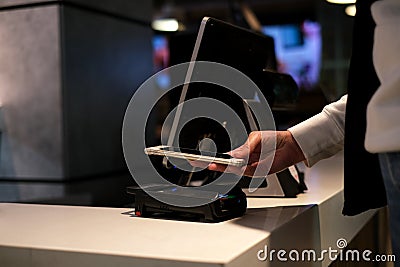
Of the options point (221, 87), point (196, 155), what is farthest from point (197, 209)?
point (221, 87)

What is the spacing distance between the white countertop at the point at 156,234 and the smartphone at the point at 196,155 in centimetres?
11

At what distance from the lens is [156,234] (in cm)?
98

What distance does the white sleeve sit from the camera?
1196 mm

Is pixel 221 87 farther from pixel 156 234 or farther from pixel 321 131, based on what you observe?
pixel 156 234

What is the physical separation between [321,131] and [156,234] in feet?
1.44

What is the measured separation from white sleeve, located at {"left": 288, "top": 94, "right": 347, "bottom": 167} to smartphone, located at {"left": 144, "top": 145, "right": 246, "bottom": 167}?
0.53ft

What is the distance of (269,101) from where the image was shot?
4.83 ft

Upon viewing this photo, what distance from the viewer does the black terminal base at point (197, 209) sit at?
108 centimetres

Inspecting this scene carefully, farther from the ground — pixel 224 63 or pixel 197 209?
pixel 224 63

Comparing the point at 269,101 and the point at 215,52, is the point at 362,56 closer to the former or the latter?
the point at 215,52

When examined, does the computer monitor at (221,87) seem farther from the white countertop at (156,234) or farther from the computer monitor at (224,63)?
the white countertop at (156,234)

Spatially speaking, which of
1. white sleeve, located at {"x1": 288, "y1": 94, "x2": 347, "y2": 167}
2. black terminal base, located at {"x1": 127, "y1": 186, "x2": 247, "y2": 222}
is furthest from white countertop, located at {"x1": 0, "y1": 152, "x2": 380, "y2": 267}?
white sleeve, located at {"x1": 288, "y1": 94, "x2": 347, "y2": 167}

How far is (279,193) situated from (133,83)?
1.02 meters

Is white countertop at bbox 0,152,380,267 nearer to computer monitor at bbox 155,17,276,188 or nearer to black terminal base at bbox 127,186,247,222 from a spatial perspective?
black terminal base at bbox 127,186,247,222
